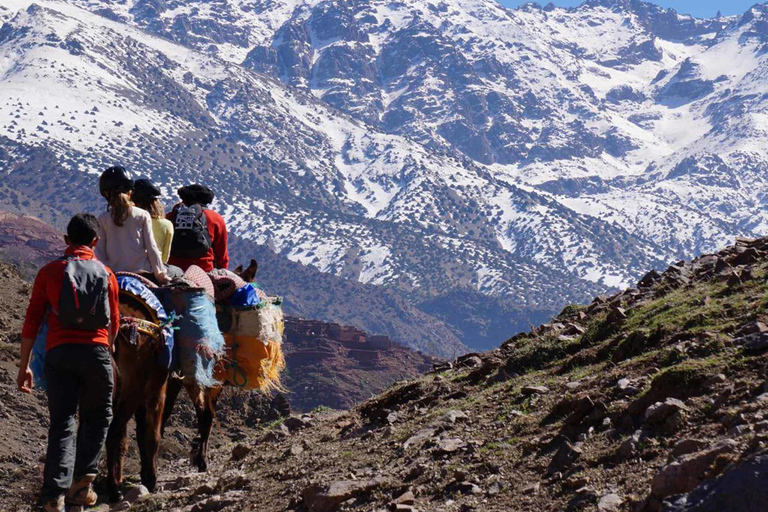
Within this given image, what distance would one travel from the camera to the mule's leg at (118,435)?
1030 cm

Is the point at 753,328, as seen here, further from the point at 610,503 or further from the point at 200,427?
the point at 200,427

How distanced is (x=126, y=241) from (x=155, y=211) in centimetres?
85

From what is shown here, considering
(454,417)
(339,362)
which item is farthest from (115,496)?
(339,362)

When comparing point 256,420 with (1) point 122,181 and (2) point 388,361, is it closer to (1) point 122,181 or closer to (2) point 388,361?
(1) point 122,181

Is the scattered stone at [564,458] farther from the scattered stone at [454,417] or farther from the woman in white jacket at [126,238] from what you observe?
the woman in white jacket at [126,238]

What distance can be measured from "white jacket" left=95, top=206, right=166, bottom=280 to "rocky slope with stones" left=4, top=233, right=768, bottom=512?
2047 mm

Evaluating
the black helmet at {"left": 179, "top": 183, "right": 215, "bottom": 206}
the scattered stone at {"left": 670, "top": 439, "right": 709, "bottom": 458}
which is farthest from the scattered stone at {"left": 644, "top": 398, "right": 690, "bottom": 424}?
the black helmet at {"left": 179, "top": 183, "right": 215, "bottom": 206}

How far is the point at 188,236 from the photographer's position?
40.8ft

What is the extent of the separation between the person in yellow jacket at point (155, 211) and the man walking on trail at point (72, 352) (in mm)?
2033

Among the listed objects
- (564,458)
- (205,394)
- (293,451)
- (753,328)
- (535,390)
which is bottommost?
(205,394)

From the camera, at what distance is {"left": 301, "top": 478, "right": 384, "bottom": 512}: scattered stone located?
28.4ft

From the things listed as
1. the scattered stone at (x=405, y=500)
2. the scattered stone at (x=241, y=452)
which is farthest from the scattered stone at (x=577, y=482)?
the scattered stone at (x=241, y=452)

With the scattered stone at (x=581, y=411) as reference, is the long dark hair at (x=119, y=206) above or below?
above

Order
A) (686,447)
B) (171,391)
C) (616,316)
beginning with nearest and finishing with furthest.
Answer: (686,447), (171,391), (616,316)
